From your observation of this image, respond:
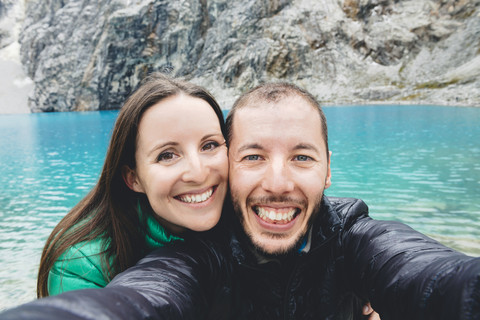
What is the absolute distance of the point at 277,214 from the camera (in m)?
2.64

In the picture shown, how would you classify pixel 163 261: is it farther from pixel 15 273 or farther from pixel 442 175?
pixel 442 175

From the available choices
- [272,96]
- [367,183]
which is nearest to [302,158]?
[272,96]

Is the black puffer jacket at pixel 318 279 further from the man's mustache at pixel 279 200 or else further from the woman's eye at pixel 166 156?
the woman's eye at pixel 166 156

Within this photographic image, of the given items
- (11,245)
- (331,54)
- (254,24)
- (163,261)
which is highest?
(254,24)

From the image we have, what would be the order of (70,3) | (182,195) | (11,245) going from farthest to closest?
(70,3) < (11,245) < (182,195)

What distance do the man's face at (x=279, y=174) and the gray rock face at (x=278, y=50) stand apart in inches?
2220

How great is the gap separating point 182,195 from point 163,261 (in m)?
0.72

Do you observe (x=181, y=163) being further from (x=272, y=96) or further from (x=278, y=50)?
(x=278, y=50)

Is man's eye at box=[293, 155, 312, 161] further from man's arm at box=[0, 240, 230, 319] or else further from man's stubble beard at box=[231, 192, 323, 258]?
man's arm at box=[0, 240, 230, 319]

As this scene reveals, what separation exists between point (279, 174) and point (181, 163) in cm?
91

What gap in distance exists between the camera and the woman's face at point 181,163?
2.82m

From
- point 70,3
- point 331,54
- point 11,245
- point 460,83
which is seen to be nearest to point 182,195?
point 11,245

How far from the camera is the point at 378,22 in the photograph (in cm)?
7956

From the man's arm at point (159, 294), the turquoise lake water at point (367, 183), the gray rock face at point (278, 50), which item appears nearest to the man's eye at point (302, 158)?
the man's arm at point (159, 294)
